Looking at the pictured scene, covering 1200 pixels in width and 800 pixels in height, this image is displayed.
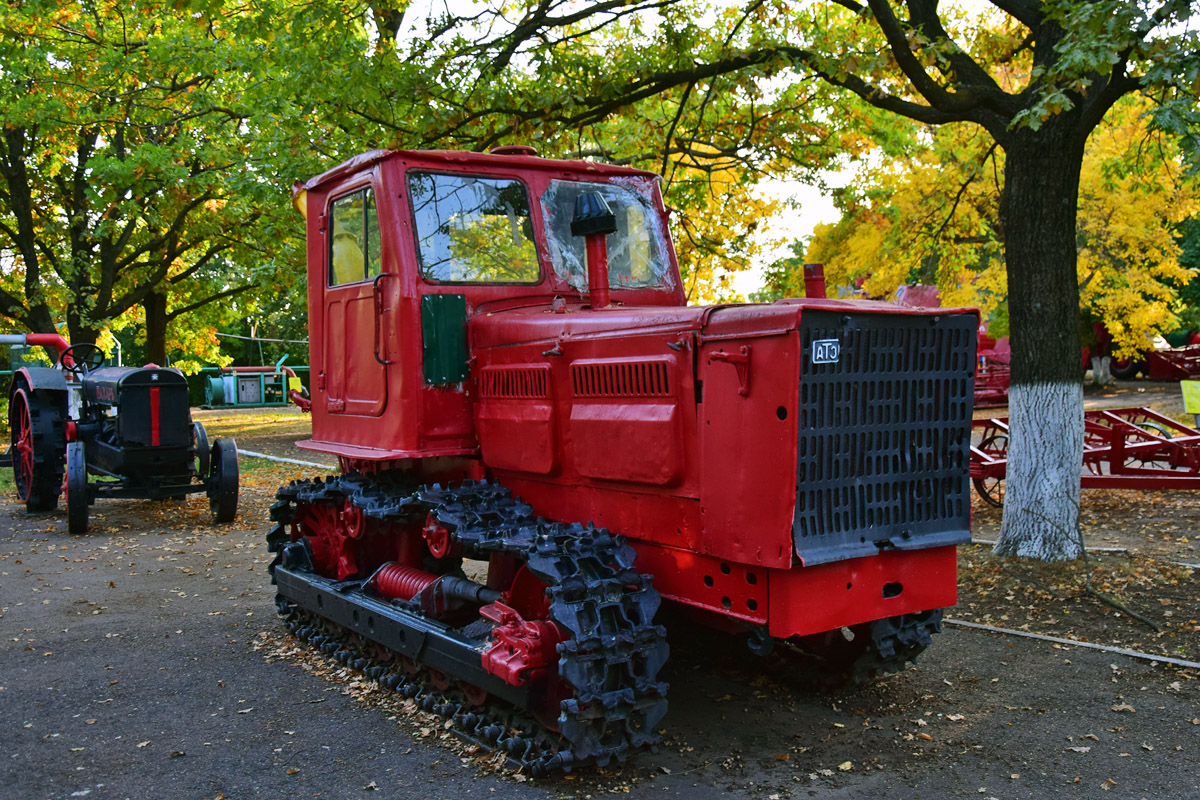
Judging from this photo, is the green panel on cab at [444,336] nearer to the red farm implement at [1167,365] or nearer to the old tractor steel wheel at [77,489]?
the old tractor steel wheel at [77,489]

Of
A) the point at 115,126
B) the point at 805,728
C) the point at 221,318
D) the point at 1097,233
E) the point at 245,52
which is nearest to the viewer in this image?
the point at 805,728

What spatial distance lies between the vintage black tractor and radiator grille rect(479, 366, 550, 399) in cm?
633

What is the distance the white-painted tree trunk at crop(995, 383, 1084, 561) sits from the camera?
7.50 metres

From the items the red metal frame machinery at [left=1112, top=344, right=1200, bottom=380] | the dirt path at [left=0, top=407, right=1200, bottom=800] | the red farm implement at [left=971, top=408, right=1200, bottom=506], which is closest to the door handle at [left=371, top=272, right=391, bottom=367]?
the dirt path at [left=0, top=407, right=1200, bottom=800]

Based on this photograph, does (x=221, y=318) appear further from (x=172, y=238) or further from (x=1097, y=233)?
(x=1097, y=233)

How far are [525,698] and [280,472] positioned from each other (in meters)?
12.5

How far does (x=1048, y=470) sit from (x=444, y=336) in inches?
183

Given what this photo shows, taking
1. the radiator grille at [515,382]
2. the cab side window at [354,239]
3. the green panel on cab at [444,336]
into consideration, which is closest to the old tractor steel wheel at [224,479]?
the cab side window at [354,239]

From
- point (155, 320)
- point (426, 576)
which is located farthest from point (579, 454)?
point (155, 320)

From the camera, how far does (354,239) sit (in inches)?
234

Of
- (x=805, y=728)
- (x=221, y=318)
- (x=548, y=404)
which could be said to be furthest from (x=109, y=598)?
(x=221, y=318)

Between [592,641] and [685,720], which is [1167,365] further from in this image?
[592,641]

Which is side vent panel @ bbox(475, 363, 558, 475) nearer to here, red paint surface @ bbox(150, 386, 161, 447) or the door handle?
the door handle

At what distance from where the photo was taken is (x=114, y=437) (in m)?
11.5
